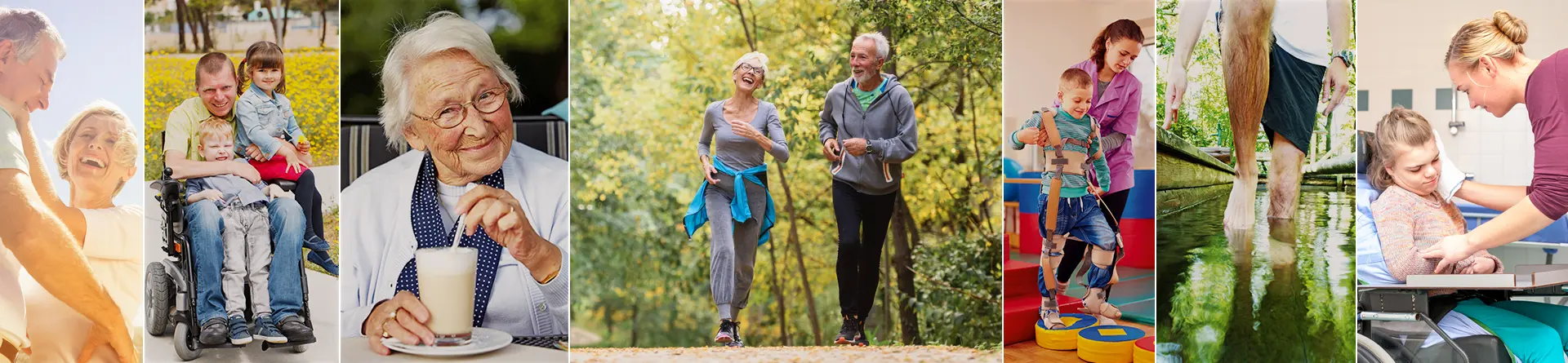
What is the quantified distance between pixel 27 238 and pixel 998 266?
14.8 feet

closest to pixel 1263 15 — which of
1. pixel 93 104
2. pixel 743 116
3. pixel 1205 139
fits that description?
pixel 1205 139

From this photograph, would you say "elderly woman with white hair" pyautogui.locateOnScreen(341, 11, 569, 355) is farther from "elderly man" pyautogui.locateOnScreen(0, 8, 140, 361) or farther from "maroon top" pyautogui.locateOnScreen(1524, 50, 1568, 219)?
"maroon top" pyautogui.locateOnScreen(1524, 50, 1568, 219)

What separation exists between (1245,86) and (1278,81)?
14 centimetres

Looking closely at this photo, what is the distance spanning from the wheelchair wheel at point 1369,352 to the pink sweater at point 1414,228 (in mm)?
297

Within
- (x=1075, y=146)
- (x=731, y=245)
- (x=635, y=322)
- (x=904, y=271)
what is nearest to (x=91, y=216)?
(x=635, y=322)

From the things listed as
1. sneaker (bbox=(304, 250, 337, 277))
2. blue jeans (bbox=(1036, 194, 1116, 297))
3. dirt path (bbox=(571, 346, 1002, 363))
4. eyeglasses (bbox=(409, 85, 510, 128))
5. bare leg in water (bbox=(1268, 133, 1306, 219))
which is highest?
eyeglasses (bbox=(409, 85, 510, 128))

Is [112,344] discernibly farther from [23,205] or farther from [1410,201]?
[1410,201]

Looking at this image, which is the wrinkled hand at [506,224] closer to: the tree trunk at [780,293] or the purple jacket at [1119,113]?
the tree trunk at [780,293]

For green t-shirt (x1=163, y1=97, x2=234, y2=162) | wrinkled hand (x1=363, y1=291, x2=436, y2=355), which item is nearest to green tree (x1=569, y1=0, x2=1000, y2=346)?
wrinkled hand (x1=363, y1=291, x2=436, y2=355)

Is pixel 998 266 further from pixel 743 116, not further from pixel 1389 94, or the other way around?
pixel 1389 94

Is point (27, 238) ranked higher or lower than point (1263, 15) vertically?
lower

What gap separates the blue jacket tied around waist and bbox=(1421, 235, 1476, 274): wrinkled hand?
2816 millimetres

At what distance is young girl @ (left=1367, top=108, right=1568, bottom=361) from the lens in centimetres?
393

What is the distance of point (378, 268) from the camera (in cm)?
450
